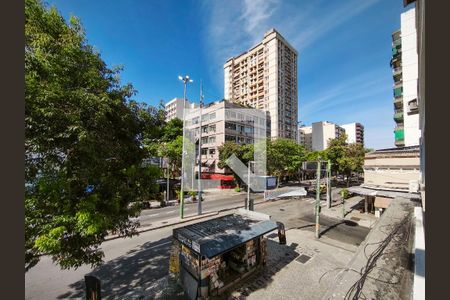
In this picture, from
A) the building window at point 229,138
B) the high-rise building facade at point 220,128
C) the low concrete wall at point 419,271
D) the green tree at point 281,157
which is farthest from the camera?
the high-rise building facade at point 220,128

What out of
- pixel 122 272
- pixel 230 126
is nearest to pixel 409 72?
pixel 230 126

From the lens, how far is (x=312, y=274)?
929cm

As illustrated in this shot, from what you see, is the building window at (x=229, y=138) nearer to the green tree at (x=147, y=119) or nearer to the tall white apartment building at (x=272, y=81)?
the tall white apartment building at (x=272, y=81)

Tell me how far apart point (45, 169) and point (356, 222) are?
2306 centimetres

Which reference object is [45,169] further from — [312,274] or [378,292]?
[312,274]

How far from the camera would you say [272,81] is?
59281 mm

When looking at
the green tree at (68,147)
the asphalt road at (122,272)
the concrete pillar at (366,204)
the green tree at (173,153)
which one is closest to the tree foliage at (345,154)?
the concrete pillar at (366,204)

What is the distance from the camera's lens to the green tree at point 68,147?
13.3 ft

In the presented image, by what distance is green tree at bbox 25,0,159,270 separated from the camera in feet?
13.3

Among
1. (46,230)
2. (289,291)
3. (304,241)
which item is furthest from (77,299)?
(304,241)

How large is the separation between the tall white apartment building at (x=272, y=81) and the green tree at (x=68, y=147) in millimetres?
55172

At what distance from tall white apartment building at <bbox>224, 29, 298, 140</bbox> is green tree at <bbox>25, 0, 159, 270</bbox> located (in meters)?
55.2

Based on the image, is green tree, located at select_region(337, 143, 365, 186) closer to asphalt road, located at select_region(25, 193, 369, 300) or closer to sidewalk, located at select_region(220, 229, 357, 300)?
asphalt road, located at select_region(25, 193, 369, 300)

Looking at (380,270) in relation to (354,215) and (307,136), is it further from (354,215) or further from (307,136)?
(307,136)
